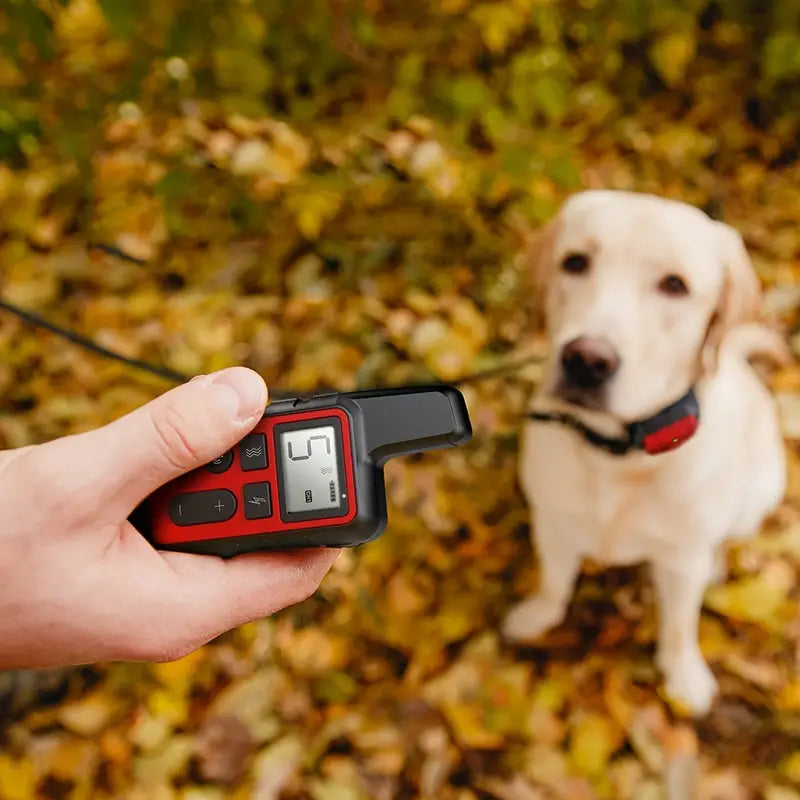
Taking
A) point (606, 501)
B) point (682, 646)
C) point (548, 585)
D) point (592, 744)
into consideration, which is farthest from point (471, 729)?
point (606, 501)

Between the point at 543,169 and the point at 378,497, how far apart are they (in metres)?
1.63

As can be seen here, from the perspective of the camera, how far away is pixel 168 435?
0.83 metres

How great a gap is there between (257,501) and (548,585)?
1.11m

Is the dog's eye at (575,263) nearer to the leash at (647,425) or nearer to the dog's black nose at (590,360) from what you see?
the dog's black nose at (590,360)

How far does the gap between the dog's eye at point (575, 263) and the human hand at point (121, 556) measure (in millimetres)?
773

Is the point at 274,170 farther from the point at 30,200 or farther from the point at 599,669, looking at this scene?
the point at 599,669

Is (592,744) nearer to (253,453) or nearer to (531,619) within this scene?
(531,619)

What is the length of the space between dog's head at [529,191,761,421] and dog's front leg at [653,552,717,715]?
20.5 inches

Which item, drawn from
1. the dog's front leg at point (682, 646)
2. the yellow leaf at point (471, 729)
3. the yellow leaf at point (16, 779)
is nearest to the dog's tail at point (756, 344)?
the dog's front leg at point (682, 646)

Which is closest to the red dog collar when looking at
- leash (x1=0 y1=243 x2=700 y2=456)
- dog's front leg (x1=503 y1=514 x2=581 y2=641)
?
leash (x1=0 y1=243 x2=700 y2=456)

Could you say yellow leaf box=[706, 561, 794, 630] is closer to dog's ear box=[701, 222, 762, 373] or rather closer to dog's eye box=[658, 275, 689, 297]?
dog's ear box=[701, 222, 762, 373]

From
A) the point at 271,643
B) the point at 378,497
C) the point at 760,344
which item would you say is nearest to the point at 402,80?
the point at 760,344

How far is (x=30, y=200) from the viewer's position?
8.02 feet

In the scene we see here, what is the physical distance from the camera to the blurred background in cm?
176
